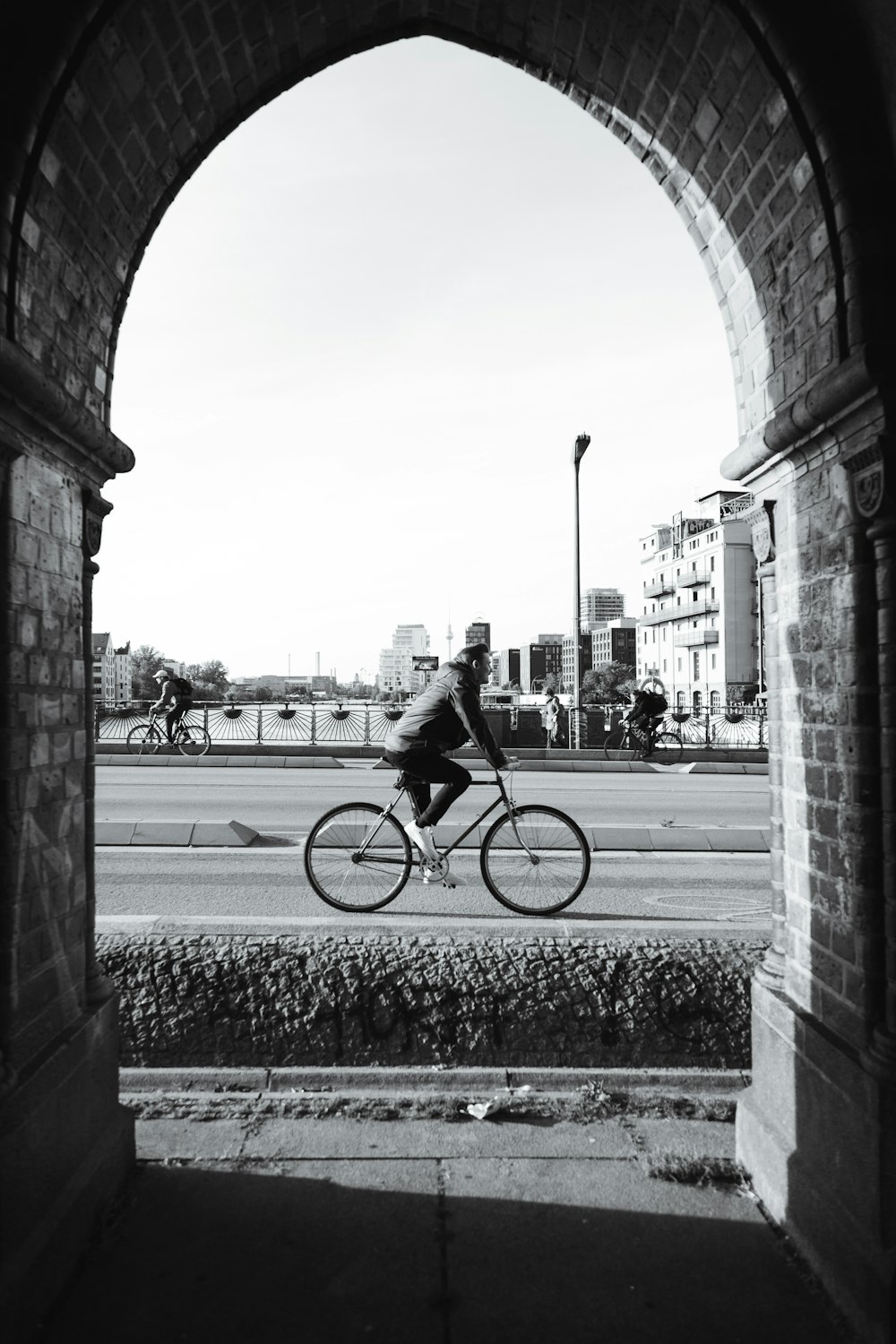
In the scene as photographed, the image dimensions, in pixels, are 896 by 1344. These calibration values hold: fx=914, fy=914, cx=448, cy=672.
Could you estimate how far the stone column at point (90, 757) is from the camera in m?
3.68

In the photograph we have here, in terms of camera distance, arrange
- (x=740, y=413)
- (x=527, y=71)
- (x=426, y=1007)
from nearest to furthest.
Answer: (x=740, y=413), (x=527, y=71), (x=426, y=1007)

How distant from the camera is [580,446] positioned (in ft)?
72.0

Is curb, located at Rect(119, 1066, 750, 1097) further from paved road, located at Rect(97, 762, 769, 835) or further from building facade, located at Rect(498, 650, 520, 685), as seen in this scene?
building facade, located at Rect(498, 650, 520, 685)

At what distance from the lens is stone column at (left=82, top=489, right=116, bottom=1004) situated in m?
3.68

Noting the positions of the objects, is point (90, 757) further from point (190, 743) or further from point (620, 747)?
point (620, 747)

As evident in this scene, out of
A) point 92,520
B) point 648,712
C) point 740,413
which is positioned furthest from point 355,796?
point 740,413

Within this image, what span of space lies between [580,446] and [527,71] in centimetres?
1806

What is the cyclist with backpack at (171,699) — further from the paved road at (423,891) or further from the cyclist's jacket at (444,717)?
Result: the cyclist's jacket at (444,717)

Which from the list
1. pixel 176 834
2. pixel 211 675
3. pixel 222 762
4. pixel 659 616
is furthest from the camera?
pixel 211 675

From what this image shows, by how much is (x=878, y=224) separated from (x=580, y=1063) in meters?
3.87

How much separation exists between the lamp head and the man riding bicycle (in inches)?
646

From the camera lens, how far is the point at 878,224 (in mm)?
3008

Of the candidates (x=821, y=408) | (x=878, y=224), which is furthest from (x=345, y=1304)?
(x=878, y=224)

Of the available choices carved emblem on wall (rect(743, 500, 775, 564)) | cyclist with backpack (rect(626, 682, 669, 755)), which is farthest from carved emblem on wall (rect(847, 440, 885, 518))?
cyclist with backpack (rect(626, 682, 669, 755))
